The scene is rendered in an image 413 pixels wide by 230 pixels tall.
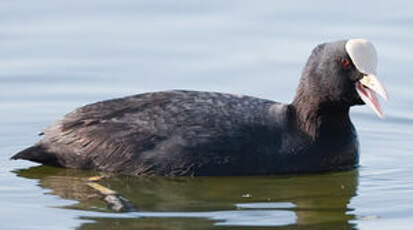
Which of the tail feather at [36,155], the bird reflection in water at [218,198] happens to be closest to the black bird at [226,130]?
the tail feather at [36,155]

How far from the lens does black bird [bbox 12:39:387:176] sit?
440 inches

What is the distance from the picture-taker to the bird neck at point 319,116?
11.6m

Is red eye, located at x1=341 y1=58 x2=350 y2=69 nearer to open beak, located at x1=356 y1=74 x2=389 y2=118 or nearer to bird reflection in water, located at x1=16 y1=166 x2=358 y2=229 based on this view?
open beak, located at x1=356 y1=74 x2=389 y2=118

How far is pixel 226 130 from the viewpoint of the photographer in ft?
36.8

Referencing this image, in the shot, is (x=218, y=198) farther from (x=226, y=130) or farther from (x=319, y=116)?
(x=319, y=116)

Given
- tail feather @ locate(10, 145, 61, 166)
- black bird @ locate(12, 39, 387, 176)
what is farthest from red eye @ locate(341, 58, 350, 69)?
tail feather @ locate(10, 145, 61, 166)

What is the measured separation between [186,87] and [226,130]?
8.78ft

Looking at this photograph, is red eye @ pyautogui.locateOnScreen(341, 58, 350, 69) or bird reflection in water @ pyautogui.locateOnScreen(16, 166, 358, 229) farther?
red eye @ pyautogui.locateOnScreen(341, 58, 350, 69)

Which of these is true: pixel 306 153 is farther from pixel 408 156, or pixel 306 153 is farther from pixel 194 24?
→ pixel 194 24

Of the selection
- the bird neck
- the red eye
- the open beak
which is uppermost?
the red eye

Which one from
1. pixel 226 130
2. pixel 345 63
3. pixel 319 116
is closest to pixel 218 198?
pixel 226 130

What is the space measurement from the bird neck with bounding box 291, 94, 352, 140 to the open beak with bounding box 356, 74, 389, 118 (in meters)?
0.23

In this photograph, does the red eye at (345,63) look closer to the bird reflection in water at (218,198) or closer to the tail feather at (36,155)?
the bird reflection in water at (218,198)

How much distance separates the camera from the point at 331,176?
1155cm
